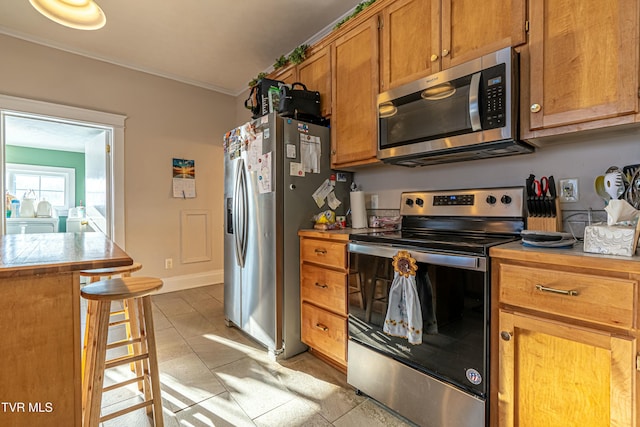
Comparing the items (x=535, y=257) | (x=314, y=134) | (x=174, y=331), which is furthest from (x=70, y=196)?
(x=535, y=257)

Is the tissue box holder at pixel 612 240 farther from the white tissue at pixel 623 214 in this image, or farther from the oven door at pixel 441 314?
the oven door at pixel 441 314

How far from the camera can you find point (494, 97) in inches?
54.5

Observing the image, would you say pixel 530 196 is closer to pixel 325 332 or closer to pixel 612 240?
pixel 612 240

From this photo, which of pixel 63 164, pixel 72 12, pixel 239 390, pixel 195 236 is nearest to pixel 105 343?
pixel 239 390

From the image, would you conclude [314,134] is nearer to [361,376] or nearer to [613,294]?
[361,376]

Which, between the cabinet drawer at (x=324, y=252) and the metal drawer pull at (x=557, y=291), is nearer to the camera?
the metal drawer pull at (x=557, y=291)

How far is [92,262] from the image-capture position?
3.05ft

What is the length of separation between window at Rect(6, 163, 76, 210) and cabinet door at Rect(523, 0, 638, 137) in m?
7.85

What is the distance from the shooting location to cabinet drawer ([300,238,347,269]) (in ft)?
5.84

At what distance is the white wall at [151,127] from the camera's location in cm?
290

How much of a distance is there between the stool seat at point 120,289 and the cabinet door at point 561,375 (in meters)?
1.46

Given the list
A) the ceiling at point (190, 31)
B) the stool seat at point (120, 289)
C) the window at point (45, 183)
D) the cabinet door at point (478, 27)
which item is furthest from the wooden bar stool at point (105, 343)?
the window at point (45, 183)

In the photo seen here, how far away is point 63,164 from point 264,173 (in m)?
6.55

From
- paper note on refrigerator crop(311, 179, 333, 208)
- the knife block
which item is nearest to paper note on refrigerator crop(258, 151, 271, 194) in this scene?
paper note on refrigerator crop(311, 179, 333, 208)
